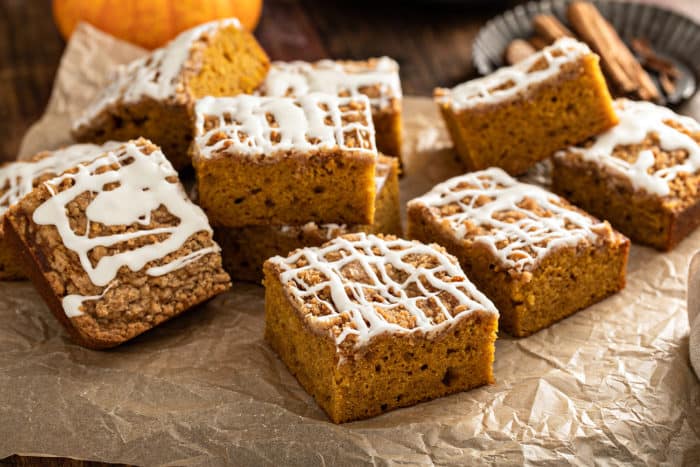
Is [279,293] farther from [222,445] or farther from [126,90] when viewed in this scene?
[126,90]

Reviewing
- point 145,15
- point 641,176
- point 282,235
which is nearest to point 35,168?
point 282,235

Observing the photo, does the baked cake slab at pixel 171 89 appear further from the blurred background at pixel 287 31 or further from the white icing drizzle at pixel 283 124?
the blurred background at pixel 287 31

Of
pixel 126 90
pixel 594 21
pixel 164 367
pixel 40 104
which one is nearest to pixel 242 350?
pixel 164 367

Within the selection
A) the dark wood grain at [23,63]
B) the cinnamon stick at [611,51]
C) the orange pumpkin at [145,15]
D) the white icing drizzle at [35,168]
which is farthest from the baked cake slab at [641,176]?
the dark wood grain at [23,63]

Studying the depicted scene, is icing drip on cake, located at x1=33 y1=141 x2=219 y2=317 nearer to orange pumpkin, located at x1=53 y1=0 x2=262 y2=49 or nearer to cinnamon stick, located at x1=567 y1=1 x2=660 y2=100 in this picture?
orange pumpkin, located at x1=53 y1=0 x2=262 y2=49

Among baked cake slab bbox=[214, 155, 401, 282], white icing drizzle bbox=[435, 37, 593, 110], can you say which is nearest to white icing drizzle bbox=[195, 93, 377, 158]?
baked cake slab bbox=[214, 155, 401, 282]

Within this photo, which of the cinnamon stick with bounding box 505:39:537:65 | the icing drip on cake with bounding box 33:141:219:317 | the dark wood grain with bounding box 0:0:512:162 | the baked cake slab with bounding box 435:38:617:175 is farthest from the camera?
the dark wood grain with bounding box 0:0:512:162
